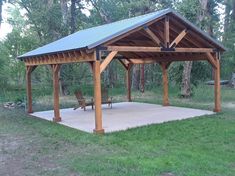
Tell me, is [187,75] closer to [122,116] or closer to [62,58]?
[122,116]

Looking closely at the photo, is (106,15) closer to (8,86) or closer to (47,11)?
(47,11)

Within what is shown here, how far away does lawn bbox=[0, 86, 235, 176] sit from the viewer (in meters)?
5.19

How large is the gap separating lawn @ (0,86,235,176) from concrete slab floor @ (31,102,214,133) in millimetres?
572

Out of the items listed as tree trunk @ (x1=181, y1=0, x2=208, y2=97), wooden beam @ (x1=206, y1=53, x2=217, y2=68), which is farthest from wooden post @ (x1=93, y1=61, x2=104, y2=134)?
tree trunk @ (x1=181, y1=0, x2=208, y2=97)

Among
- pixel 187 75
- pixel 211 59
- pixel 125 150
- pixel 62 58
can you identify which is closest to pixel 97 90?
pixel 62 58

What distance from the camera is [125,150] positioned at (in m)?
6.40

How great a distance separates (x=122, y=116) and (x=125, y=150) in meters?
4.28

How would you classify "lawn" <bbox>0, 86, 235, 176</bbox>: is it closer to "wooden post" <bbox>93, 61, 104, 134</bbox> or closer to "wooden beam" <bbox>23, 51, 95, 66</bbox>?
"wooden post" <bbox>93, 61, 104, 134</bbox>

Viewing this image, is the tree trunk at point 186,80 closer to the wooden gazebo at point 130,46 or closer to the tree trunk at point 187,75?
the tree trunk at point 187,75

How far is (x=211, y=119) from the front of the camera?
9.62 meters

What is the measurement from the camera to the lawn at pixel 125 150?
5.19m

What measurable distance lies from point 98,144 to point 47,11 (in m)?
13.8

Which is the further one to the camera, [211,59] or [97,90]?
[211,59]

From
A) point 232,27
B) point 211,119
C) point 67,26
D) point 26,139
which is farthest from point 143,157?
point 232,27
